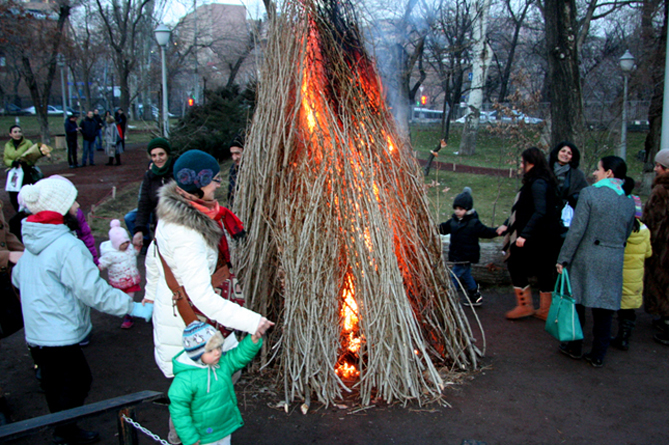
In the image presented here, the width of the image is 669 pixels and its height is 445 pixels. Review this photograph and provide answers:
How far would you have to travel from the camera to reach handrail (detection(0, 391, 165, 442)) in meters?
1.86

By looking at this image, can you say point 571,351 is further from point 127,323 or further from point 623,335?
point 127,323

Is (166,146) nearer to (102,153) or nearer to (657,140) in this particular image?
(657,140)

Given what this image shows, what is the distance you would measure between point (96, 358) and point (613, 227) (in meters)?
4.42

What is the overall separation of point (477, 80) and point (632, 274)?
16.3 metres

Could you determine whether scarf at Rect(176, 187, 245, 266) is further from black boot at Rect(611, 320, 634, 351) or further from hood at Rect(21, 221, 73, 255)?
black boot at Rect(611, 320, 634, 351)

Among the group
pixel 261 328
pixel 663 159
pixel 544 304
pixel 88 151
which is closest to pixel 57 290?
pixel 261 328

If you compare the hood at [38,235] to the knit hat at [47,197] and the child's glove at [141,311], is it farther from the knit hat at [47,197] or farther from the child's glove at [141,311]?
the child's glove at [141,311]

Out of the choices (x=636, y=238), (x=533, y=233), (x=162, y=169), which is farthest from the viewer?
(x=162, y=169)

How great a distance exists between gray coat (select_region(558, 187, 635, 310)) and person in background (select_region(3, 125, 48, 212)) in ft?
19.0

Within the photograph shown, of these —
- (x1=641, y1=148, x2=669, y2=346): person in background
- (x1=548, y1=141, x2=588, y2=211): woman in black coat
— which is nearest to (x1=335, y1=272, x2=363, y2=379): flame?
(x1=548, y1=141, x2=588, y2=211): woman in black coat

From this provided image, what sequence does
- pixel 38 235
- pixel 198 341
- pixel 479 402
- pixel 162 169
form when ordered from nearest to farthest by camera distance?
pixel 198 341, pixel 38 235, pixel 479 402, pixel 162 169

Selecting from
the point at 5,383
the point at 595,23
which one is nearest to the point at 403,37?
the point at 5,383

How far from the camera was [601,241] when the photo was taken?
4.23m

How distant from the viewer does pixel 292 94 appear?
13.1 ft
